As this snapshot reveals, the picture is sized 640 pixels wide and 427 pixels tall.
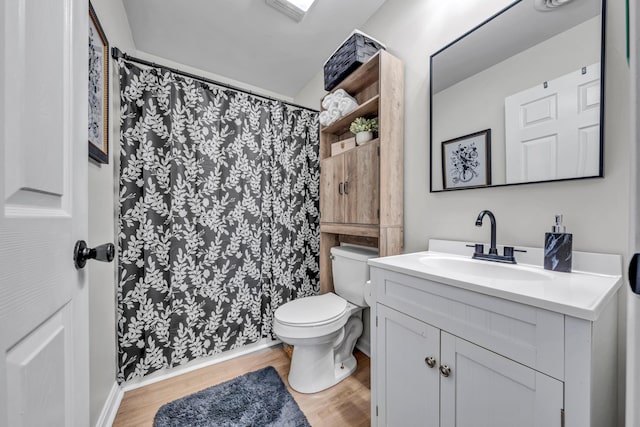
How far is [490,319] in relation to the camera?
0.73m

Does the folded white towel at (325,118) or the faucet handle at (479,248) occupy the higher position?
the folded white towel at (325,118)

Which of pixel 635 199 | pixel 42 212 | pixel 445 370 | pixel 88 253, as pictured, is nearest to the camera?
pixel 635 199

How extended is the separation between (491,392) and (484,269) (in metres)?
→ 0.48

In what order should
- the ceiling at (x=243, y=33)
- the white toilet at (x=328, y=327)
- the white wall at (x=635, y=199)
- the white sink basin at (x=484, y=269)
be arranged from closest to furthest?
the white wall at (x=635, y=199) < the white sink basin at (x=484, y=269) < the white toilet at (x=328, y=327) < the ceiling at (x=243, y=33)

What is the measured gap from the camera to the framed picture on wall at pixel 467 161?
1168 millimetres

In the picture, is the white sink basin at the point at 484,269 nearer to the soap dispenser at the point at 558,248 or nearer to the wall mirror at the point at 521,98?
the soap dispenser at the point at 558,248

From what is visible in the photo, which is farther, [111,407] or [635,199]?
[111,407]

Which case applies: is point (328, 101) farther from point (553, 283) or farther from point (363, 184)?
point (553, 283)

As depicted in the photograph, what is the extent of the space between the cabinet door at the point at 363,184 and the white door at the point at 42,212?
1.26 m

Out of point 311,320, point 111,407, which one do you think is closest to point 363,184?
point 311,320

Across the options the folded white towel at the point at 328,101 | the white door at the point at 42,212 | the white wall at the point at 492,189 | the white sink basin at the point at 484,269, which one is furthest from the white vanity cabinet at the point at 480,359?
the folded white towel at the point at 328,101

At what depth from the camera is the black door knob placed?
55 centimetres

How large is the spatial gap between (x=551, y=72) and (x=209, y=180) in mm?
1825

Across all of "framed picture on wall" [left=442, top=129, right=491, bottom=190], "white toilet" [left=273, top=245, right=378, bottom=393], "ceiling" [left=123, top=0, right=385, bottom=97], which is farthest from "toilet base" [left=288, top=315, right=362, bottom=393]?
"ceiling" [left=123, top=0, right=385, bottom=97]
